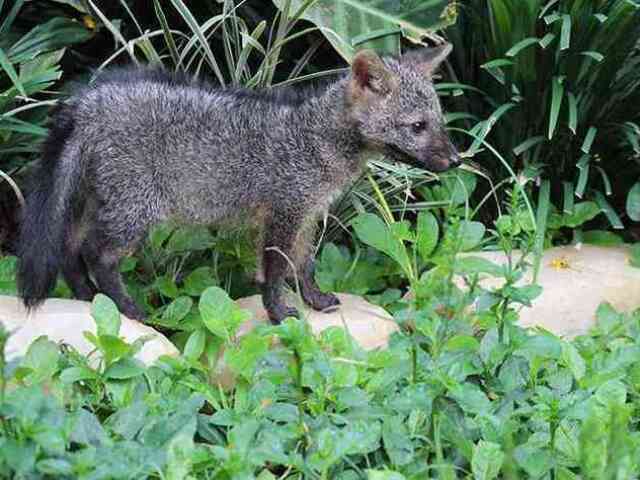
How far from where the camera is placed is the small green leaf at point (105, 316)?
3617mm

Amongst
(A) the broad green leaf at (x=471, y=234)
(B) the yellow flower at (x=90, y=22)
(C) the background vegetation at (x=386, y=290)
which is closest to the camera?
(C) the background vegetation at (x=386, y=290)

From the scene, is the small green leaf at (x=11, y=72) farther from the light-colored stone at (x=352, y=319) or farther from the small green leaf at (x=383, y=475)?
the small green leaf at (x=383, y=475)

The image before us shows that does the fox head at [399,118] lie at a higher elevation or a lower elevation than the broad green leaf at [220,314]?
higher

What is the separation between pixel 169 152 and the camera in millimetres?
4352

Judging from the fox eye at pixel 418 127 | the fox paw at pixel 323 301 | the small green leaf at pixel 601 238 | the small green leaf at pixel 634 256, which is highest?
the fox eye at pixel 418 127

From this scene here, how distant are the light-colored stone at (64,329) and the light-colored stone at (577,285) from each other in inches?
58.1

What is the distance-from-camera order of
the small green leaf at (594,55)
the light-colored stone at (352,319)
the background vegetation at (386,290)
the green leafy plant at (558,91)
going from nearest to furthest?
the background vegetation at (386,290) → the light-colored stone at (352,319) → the small green leaf at (594,55) → the green leafy plant at (558,91)

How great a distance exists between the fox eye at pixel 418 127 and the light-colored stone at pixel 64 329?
48.8 inches

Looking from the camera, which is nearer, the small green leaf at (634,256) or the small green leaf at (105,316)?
the small green leaf at (105,316)

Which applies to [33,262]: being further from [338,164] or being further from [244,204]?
[338,164]

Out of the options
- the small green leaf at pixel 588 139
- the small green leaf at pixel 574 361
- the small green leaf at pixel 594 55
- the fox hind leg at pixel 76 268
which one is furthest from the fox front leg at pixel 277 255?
the small green leaf at pixel 594 55

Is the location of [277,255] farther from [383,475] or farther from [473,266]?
[383,475]

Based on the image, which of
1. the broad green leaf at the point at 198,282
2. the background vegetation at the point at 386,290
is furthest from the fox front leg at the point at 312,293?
the broad green leaf at the point at 198,282

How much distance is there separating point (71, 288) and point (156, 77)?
0.86 meters
